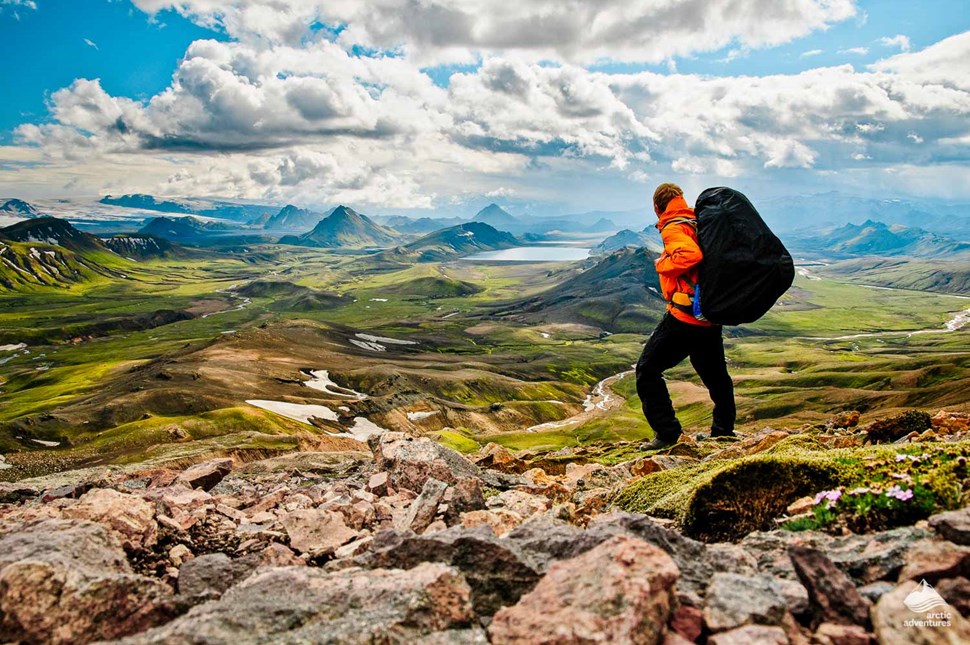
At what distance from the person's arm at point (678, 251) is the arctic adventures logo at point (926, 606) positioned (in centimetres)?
917

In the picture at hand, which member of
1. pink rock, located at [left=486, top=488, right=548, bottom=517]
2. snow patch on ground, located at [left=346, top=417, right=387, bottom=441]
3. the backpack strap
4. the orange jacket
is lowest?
snow patch on ground, located at [left=346, top=417, right=387, bottom=441]

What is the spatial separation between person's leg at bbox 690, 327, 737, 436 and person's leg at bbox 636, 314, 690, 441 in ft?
1.41

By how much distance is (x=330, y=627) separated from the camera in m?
6.08

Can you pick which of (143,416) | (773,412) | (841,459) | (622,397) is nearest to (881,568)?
(841,459)

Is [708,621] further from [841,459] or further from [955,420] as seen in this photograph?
[955,420]

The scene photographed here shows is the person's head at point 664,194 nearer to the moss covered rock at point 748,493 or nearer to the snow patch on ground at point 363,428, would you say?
the moss covered rock at point 748,493

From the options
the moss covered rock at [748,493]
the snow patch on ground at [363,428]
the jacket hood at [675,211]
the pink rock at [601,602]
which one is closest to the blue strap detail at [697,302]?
the jacket hood at [675,211]

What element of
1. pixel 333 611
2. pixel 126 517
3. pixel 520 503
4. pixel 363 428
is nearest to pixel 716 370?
pixel 520 503

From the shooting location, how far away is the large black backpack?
12695mm

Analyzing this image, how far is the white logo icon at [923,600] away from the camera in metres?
5.06

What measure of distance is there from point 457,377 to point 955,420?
175808mm

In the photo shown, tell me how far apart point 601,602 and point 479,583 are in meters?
2.06

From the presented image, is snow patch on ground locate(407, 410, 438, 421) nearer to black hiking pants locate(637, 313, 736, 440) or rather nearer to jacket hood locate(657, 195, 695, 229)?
black hiking pants locate(637, 313, 736, 440)

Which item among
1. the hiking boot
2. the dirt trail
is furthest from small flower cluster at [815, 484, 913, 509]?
the dirt trail
